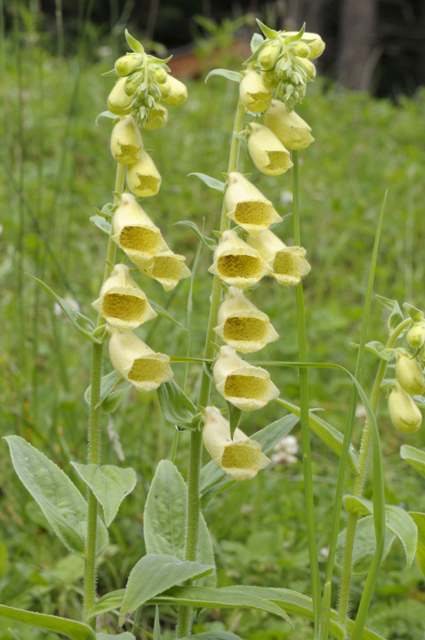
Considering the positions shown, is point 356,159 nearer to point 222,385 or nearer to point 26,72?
point 26,72

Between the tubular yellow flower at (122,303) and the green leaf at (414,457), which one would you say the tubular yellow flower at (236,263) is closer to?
the tubular yellow flower at (122,303)

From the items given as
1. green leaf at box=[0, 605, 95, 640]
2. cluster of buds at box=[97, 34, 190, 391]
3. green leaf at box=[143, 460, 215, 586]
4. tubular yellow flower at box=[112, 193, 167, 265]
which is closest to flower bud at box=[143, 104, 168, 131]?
cluster of buds at box=[97, 34, 190, 391]

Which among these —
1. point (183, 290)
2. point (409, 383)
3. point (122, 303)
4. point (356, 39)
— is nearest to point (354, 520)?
point (409, 383)

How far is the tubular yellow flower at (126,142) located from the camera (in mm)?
1260

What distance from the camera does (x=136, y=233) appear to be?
4.15 feet

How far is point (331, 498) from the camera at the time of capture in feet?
7.22

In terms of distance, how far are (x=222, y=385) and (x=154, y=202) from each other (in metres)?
Result: 2.69

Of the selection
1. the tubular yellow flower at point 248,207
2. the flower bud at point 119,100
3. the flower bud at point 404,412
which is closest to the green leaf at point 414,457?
the flower bud at point 404,412

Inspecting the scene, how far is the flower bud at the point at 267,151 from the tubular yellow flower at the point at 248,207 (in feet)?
0.11

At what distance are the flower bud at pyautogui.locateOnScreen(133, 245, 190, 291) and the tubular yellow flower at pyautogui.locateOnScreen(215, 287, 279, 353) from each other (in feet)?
0.24

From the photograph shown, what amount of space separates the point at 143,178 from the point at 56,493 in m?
0.49

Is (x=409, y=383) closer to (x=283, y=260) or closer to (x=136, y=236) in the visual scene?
(x=283, y=260)

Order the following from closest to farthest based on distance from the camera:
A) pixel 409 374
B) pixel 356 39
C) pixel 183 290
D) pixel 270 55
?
pixel 270 55
pixel 409 374
pixel 183 290
pixel 356 39

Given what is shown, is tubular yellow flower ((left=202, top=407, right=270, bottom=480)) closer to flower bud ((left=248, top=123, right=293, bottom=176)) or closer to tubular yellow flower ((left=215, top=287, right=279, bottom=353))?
tubular yellow flower ((left=215, top=287, right=279, bottom=353))
